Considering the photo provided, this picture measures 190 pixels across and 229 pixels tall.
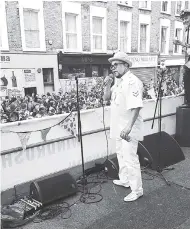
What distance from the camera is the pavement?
A: 2.19 m

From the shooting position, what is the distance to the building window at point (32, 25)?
315 cm

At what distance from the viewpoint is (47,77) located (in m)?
3.41

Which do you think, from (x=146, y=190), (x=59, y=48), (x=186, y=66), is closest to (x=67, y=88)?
(x=59, y=48)

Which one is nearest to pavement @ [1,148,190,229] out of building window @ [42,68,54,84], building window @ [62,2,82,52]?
building window @ [42,68,54,84]

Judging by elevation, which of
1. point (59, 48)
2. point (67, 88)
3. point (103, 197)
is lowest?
point (103, 197)

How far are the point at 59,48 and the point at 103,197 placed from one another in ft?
8.10

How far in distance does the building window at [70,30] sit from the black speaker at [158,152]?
2.08m

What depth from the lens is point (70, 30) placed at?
12.3ft

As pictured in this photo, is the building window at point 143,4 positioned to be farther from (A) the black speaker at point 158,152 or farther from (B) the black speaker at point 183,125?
(A) the black speaker at point 158,152

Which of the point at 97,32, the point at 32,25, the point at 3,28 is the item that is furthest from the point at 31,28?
the point at 97,32

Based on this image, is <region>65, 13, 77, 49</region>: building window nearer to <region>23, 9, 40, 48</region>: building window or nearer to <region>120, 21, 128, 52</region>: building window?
<region>23, 9, 40, 48</region>: building window

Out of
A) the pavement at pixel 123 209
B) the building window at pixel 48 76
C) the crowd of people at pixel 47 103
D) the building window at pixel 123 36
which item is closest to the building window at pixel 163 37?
the building window at pixel 123 36

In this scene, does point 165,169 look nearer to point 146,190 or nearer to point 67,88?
point 146,190

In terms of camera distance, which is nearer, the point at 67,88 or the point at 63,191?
the point at 63,191
